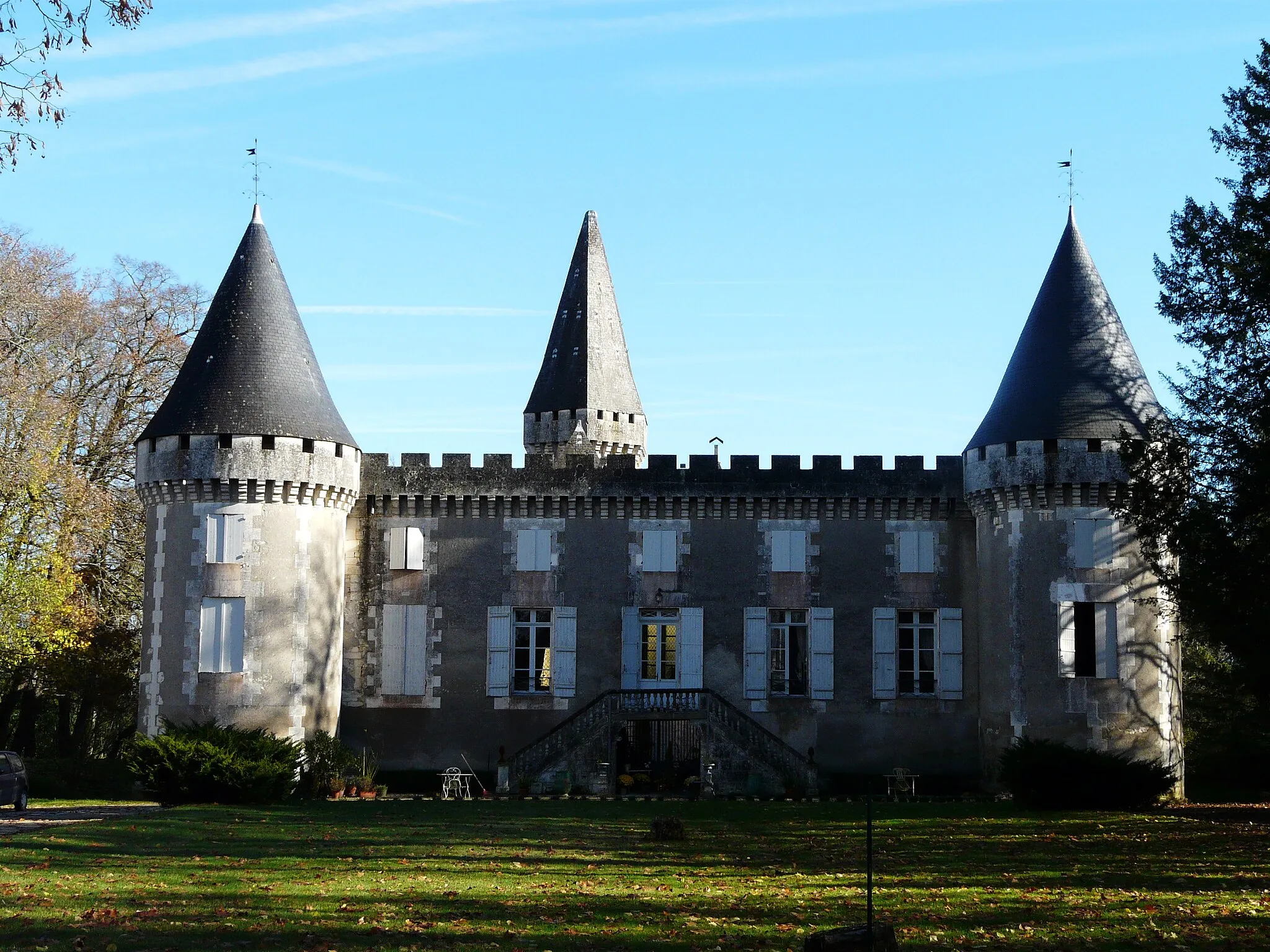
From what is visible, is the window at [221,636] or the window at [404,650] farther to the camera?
the window at [404,650]

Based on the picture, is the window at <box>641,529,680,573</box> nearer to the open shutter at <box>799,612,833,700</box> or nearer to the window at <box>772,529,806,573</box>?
the window at <box>772,529,806,573</box>

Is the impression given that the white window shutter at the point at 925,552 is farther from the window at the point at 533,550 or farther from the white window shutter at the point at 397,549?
the white window shutter at the point at 397,549

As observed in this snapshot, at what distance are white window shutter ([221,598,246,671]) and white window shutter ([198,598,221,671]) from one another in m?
0.12

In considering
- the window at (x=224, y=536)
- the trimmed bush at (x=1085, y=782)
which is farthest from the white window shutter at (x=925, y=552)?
the window at (x=224, y=536)

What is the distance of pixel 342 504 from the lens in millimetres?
28750

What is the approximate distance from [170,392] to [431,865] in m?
15.1

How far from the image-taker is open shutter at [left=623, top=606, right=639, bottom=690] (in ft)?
96.3

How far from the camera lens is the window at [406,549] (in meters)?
29.6

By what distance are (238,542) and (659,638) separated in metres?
8.25

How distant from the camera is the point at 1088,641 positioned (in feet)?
88.5

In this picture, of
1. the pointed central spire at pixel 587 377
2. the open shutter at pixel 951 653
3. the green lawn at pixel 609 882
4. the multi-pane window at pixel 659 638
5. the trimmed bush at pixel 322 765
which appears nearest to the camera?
the green lawn at pixel 609 882

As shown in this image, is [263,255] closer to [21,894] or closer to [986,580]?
[986,580]

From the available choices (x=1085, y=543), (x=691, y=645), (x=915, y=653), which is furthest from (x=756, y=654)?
(x=1085, y=543)

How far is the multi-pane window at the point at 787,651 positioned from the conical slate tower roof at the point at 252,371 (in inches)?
354
